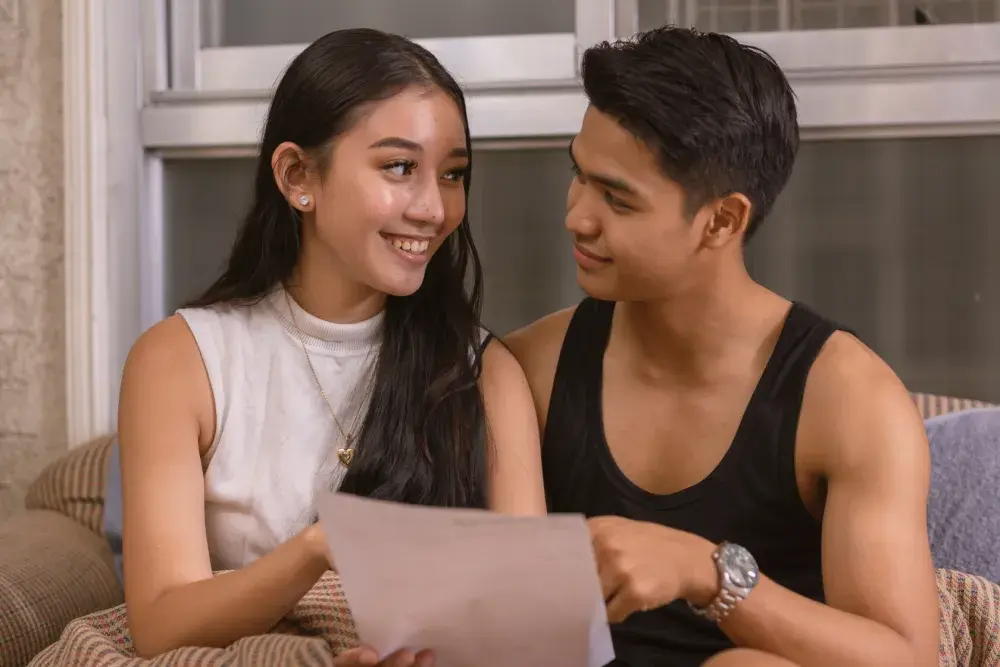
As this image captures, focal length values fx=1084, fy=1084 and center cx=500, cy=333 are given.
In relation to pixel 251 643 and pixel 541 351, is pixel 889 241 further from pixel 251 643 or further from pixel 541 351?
pixel 251 643

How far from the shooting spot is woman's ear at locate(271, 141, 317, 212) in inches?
51.8

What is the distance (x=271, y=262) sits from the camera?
4.61 feet

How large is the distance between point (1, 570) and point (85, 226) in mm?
740

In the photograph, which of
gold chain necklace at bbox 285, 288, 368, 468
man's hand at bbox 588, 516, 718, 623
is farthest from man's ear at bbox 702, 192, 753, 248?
gold chain necklace at bbox 285, 288, 368, 468

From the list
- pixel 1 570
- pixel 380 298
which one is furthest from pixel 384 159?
pixel 1 570

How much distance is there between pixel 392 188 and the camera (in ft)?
4.15

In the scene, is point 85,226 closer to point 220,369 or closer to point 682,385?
point 220,369

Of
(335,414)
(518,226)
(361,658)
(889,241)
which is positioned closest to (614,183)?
(335,414)

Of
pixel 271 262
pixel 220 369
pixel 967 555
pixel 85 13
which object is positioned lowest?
pixel 967 555

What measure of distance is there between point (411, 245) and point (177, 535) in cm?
43

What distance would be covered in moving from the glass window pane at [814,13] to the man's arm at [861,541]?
92 cm

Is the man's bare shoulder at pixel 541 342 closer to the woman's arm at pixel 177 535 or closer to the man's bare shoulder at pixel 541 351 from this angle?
the man's bare shoulder at pixel 541 351

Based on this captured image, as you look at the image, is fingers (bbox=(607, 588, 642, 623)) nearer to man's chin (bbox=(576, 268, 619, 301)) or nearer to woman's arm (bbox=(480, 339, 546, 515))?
woman's arm (bbox=(480, 339, 546, 515))

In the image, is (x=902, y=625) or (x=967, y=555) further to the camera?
(x=967, y=555)
